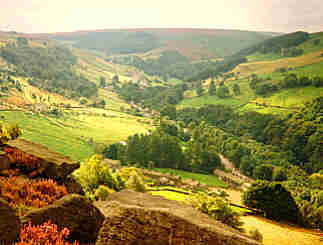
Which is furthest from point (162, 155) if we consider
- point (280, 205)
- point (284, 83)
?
point (284, 83)

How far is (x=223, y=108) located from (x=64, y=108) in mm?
88529

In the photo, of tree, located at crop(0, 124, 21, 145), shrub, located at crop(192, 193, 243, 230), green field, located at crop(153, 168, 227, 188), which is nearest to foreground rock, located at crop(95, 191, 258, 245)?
tree, located at crop(0, 124, 21, 145)

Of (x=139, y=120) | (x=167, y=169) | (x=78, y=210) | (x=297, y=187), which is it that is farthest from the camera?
(x=139, y=120)

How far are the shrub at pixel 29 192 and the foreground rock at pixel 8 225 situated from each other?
3.05 m

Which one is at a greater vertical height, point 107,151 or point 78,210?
point 78,210

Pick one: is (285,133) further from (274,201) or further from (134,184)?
(134,184)

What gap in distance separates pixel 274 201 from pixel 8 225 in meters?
42.5

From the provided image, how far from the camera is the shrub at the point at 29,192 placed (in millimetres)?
10299

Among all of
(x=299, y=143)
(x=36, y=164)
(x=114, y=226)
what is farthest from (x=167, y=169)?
(x=114, y=226)

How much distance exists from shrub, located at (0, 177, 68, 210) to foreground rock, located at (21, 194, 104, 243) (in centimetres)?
201

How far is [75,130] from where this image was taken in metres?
108

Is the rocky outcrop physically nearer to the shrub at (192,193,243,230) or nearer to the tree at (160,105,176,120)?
the shrub at (192,193,243,230)

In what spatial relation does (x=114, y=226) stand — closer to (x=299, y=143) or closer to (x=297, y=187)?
(x=297, y=187)

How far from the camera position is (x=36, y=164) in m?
14.0
